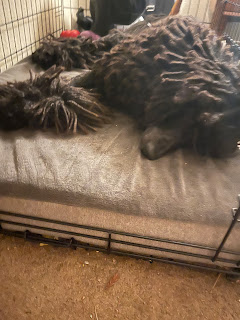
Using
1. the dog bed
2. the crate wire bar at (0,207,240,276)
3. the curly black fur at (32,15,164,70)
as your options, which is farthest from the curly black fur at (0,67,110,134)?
the curly black fur at (32,15,164,70)

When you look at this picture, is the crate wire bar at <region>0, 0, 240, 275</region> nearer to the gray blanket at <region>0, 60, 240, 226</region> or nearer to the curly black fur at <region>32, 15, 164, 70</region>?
the gray blanket at <region>0, 60, 240, 226</region>

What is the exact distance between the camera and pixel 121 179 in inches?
28.7

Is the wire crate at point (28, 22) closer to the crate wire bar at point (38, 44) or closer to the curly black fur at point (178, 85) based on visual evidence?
the crate wire bar at point (38, 44)

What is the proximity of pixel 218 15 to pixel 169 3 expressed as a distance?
0.40 m

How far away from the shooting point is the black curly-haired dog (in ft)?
2.46

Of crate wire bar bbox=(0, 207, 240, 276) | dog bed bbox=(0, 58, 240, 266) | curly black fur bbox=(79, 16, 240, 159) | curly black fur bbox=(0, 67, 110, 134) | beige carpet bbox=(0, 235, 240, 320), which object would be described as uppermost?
curly black fur bbox=(79, 16, 240, 159)

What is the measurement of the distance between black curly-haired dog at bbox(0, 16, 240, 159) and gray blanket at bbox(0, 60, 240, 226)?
0.18 feet

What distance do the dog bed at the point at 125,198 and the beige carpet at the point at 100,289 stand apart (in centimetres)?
5

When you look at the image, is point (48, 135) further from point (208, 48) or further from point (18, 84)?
point (208, 48)

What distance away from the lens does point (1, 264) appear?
2.49 feet

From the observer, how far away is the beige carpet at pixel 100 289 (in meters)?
0.68

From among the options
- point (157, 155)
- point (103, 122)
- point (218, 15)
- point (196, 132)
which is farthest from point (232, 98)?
point (218, 15)

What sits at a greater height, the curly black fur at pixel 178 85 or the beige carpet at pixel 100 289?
the curly black fur at pixel 178 85

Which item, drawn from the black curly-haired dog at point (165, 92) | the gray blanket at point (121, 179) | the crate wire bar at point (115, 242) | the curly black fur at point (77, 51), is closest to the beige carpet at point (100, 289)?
the crate wire bar at point (115, 242)
